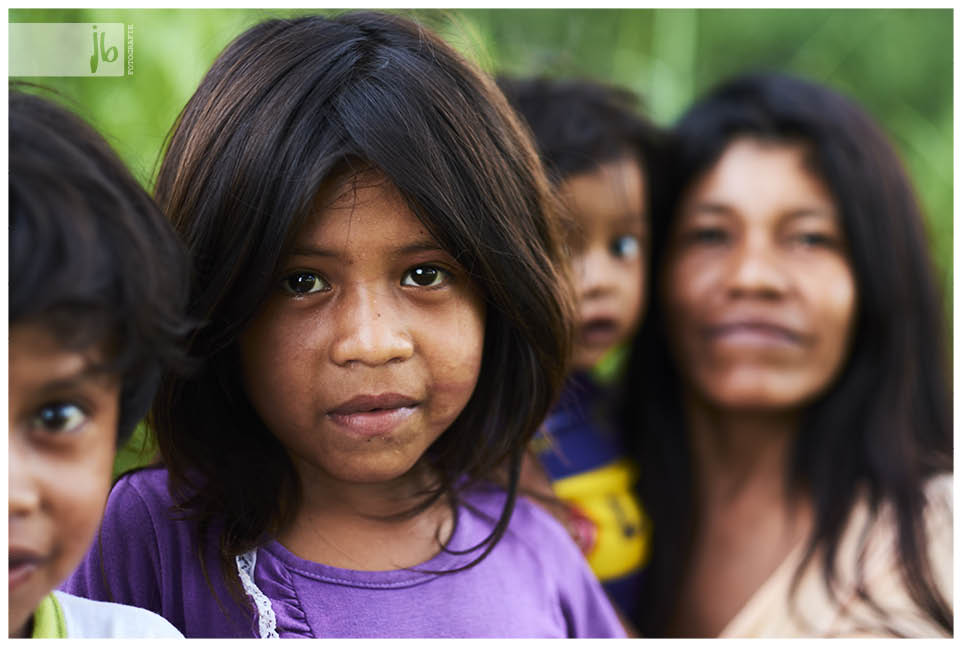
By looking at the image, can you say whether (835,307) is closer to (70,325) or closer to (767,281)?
(767,281)

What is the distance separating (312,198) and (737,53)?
2.02 m

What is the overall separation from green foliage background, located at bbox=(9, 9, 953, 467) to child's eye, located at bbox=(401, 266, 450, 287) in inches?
28.5

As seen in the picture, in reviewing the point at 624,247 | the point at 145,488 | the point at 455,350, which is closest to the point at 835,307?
the point at 624,247

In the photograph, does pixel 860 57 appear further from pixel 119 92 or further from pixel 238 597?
pixel 238 597

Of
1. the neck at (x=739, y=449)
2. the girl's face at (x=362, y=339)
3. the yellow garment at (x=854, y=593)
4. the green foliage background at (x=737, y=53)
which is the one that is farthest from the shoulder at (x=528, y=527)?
A: the green foliage background at (x=737, y=53)

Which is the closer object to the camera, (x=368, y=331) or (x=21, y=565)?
(x=21, y=565)

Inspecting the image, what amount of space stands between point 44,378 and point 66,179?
134 mm

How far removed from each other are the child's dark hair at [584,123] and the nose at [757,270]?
20 centimetres

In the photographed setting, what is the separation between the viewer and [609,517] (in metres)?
1.47

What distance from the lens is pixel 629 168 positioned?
1490 millimetres

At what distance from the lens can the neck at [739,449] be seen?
1.58 meters

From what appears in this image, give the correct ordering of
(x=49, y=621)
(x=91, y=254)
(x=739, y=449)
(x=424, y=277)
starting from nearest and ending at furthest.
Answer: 1. (x=91, y=254)
2. (x=49, y=621)
3. (x=424, y=277)
4. (x=739, y=449)

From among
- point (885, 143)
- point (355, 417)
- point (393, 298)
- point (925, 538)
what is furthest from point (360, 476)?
point (885, 143)

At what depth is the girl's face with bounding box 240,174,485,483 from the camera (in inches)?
33.0
